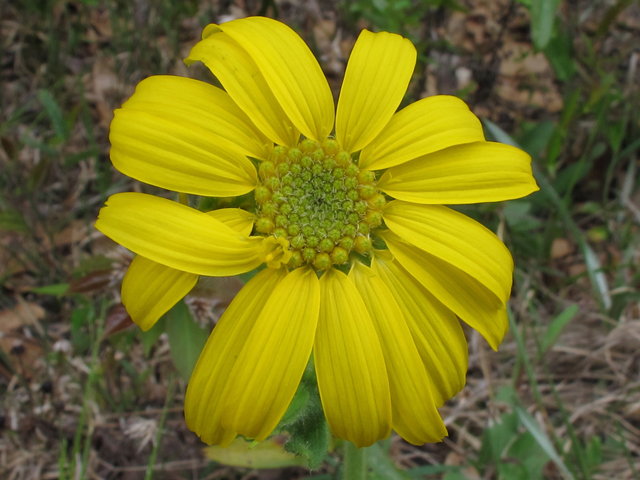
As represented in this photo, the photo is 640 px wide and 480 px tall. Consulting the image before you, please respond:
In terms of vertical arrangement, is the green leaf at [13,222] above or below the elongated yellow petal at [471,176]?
below

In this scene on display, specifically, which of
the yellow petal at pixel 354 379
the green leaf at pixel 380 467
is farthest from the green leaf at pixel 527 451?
A: the yellow petal at pixel 354 379

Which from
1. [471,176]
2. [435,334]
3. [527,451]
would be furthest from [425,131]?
[527,451]

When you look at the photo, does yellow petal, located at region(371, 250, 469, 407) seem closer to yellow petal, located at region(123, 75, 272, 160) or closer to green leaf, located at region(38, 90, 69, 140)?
yellow petal, located at region(123, 75, 272, 160)

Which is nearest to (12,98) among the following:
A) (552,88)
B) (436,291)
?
(436,291)

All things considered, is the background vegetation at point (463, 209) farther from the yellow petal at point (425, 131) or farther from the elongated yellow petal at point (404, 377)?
the yellow petal at point (425, 131)

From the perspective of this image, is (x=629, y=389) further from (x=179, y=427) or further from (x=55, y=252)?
(x=55, y=252)

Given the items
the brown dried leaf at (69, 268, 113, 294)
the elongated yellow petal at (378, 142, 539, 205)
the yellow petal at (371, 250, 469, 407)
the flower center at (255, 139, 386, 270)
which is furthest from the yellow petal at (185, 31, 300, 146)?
the brown dried leaf at (69, 268, 113, 294)

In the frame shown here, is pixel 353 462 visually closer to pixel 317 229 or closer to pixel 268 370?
pixel 268 370
